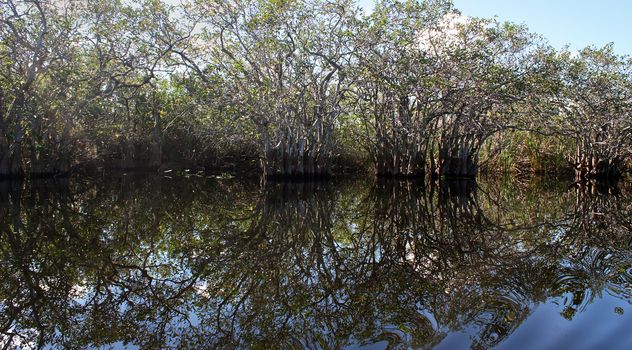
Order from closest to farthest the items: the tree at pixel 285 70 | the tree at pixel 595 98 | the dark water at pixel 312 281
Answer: the dark water at pixel 312 281 < the tree at pixel 285 70 < the tree at pixel 595 98

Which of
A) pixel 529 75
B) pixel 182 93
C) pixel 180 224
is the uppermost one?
pixel 529 75

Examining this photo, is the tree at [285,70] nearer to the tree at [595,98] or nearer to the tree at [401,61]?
the tree at [401,61]

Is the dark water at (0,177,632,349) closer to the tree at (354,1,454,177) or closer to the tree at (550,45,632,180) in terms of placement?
the tree at (354,1,454,177)

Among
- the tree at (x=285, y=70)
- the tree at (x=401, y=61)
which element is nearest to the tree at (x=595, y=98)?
the tree at (x=401, y=61)

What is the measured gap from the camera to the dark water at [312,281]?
336 centimetres

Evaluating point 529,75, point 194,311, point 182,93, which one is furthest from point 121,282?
point 529,75

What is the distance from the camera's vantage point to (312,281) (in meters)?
4.71

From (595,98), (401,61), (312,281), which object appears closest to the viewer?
(312,281)

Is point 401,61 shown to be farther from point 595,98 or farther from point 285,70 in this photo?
point 595,98

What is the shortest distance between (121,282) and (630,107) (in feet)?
67.7

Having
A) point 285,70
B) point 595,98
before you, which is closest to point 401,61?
point 285,70

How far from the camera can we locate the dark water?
3355 mm

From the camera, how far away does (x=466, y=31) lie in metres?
17.0

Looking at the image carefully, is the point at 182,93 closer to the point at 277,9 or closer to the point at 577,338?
the point at 277,9
